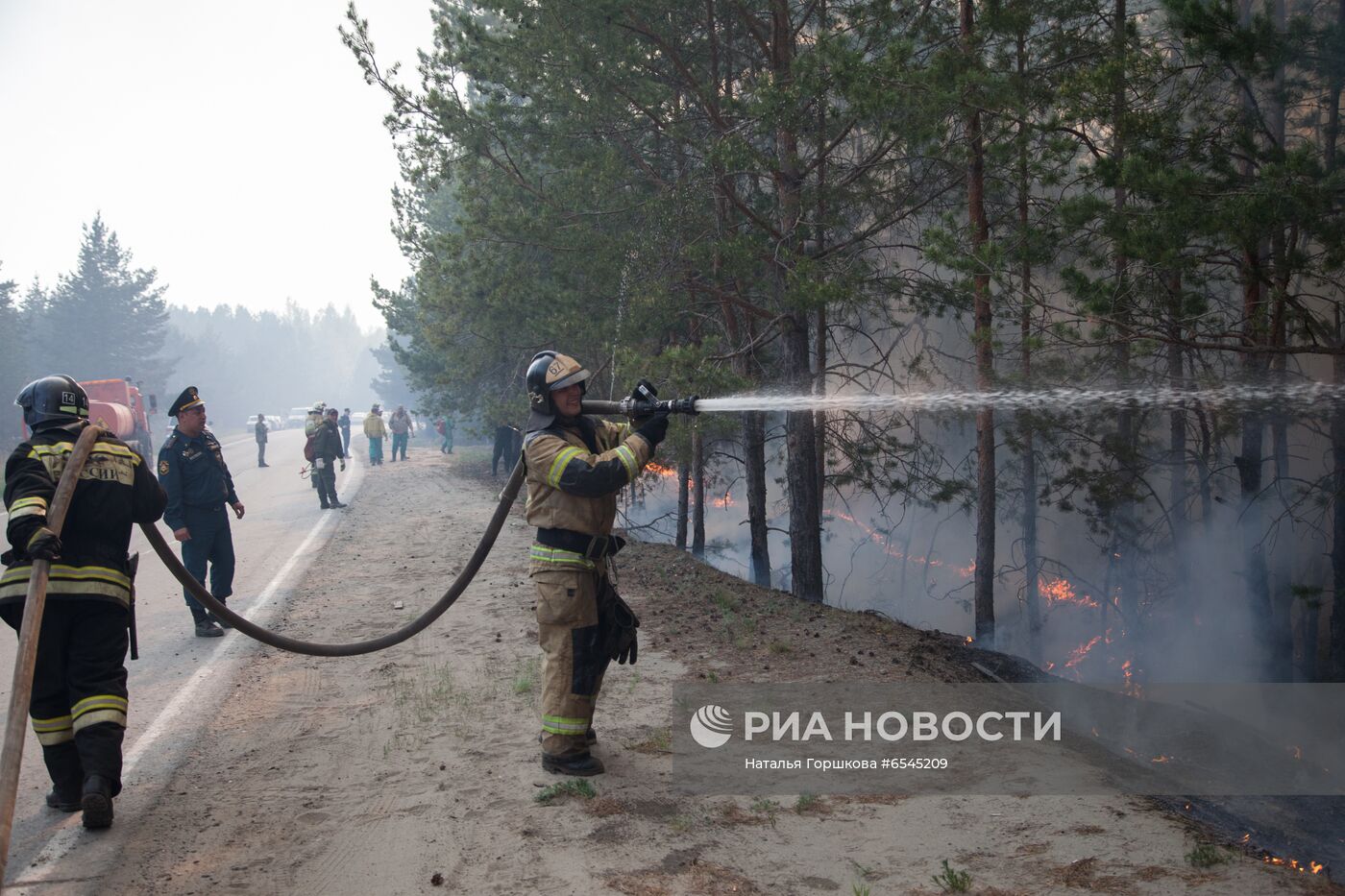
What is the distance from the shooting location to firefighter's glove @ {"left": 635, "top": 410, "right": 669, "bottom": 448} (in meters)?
5.23

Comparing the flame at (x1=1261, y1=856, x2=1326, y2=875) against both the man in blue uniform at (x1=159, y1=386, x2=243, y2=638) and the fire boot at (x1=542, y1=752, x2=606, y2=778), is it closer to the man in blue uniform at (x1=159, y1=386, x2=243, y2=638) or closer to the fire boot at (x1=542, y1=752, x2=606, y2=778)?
the fire boot at (x1=542, y1=752, x2=606, y2=778)

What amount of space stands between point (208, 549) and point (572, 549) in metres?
5.39

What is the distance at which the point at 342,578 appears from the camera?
1159cm

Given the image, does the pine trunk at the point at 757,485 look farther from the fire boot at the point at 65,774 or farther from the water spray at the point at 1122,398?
the fire boot at the point at 65,774

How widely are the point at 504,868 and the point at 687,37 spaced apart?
34.6ft

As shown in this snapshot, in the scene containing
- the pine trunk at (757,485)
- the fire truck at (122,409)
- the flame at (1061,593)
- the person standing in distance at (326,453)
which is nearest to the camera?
the pine trunk at (757,485)

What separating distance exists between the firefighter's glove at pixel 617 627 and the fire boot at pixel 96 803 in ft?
8.16

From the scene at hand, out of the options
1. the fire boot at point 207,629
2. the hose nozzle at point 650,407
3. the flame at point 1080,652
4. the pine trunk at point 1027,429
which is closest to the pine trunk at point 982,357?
the pine trunk at point 1027,429

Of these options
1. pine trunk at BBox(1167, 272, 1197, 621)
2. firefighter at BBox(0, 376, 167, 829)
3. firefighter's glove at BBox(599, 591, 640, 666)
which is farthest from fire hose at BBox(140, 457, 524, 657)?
pine trunk at BBox(1167, 272, 1197, 621)

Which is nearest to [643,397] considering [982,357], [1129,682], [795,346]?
[795,346]

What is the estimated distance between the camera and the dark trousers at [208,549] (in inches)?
347

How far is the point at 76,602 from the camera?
4762 millimetres

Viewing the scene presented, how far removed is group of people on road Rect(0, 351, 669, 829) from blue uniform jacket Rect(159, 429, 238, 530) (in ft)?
11.8

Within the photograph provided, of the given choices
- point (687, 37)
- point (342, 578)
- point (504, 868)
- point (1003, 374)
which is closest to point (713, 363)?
point (1003, 374)
